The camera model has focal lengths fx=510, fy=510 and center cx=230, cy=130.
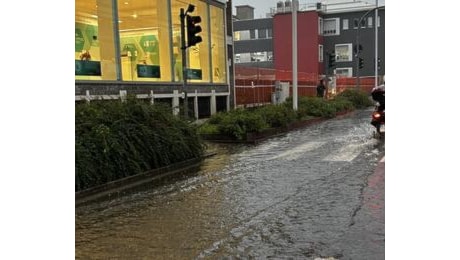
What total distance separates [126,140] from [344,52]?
1974 inches

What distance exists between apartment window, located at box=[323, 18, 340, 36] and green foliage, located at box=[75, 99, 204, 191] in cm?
4800

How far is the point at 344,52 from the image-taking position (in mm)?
56812

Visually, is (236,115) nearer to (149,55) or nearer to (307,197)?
(149,55)

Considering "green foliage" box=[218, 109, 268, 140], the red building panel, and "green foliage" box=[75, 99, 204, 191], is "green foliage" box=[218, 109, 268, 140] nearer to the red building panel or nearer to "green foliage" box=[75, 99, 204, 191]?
"green foliage" box=[75, 99, 204, 191]

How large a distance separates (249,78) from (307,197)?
21586 mm

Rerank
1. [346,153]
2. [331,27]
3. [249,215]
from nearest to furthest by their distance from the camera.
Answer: [249,215], [346,153], [331,27]

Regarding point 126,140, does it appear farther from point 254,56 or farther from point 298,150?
point 254,56

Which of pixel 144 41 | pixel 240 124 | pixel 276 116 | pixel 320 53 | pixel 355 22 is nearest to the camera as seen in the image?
pixel 240 124

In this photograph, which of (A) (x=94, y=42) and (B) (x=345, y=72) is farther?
(B) (x=345, y=72)

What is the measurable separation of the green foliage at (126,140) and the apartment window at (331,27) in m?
48.0

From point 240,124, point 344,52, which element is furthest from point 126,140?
point 344,52
